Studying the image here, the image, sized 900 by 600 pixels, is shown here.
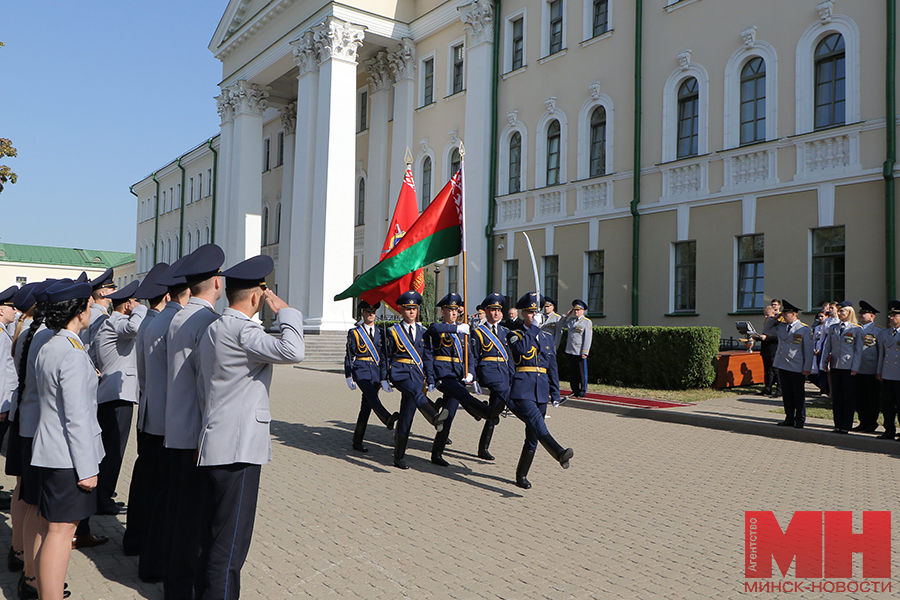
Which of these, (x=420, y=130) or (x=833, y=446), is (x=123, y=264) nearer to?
(x=420, y=130)

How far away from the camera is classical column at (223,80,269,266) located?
123 ft

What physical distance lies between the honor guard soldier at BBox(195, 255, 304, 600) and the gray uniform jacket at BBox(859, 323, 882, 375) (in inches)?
382

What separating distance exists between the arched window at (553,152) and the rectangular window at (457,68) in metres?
5.61

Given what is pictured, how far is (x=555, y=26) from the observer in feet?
80.8

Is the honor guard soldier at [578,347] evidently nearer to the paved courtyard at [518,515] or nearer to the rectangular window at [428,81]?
the paved courtyard at [518,515]

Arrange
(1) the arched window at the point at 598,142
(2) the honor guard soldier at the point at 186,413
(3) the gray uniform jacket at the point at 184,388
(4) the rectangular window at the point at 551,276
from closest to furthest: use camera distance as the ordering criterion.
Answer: (2) the honor guard soldier at the point at 186,413 → (3) the gray uniform jacket at the point at 184,388 → (1) the arched window at the point at 598,142 → (4) the rectangular window at the point at 551,276

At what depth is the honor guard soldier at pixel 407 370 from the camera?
28.0ft

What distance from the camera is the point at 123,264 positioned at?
75125mm

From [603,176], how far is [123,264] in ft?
213

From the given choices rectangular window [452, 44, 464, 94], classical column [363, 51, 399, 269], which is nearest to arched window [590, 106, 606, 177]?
rectangular window [452, 44, 464, 94]

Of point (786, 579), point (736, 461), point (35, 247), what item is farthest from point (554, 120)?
point (35, 247)

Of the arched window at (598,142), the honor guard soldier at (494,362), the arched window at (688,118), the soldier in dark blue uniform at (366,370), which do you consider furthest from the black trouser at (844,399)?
the arched window at (598,142)

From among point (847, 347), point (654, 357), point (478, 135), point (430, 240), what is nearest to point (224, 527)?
point (430, 240)

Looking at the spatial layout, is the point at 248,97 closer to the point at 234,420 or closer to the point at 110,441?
the point at 110,441
